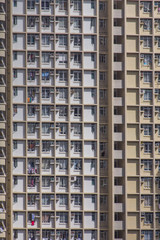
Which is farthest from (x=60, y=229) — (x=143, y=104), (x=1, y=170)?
(x=143, y=104)

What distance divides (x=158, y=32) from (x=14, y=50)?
22.6ft

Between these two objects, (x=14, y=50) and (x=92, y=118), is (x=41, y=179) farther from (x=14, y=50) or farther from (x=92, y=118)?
(x=14, y=50)

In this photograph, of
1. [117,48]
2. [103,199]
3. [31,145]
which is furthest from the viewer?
[103,199]

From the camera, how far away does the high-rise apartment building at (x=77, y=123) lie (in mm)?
30034

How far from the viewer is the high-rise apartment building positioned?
98.5 ft

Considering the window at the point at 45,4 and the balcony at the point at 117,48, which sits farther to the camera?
the balcony at the point at 117,48

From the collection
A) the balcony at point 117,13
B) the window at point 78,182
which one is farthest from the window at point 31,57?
the window at point 78,182

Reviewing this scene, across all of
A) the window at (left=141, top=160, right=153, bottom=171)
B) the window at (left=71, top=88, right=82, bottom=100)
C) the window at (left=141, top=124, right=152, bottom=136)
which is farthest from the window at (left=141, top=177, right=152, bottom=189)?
the window at (left=71, top=88, right=82, bottom=100)

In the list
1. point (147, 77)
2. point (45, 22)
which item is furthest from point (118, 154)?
point (45, 22)

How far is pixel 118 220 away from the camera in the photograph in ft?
101

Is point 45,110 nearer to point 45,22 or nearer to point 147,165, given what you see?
point 45,22

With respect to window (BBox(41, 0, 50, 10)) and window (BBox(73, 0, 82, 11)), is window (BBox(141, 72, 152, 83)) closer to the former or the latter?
window (BBox(73, 0, 82, 11))

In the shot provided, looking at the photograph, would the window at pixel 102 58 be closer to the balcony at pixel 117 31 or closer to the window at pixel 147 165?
the balcony at pixel 117 31

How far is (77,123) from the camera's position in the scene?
3038 cm
